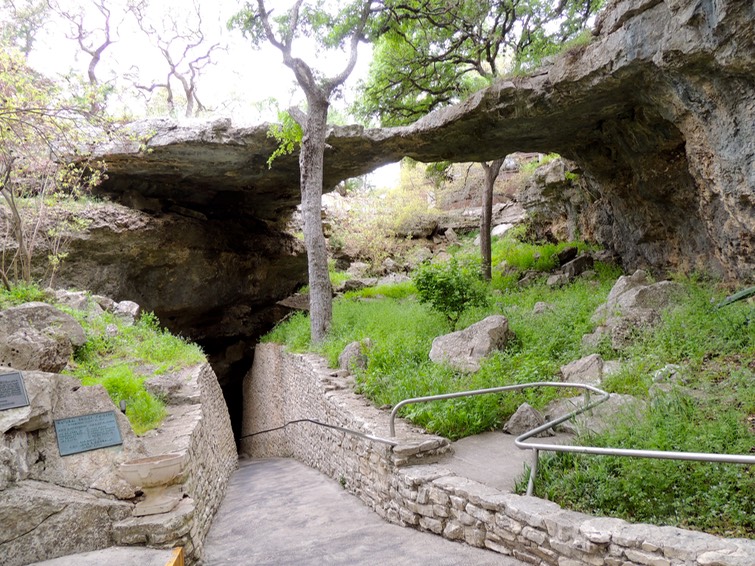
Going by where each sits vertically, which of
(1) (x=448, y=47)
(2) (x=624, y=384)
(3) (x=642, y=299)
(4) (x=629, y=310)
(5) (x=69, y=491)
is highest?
(1) (x=448, y=47)

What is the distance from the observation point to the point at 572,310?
9.18 metres

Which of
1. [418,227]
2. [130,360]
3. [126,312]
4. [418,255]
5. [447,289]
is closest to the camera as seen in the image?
[130,360]

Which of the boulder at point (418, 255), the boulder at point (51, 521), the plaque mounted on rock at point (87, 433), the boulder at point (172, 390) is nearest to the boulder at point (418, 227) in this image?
the boulder at point (418, 255)

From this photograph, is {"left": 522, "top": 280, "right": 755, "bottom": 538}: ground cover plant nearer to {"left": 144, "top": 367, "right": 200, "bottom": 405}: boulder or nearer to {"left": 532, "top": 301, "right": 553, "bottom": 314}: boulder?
{"left": 532, "top": 301, "right": 553, "bottom": 314}: boulder

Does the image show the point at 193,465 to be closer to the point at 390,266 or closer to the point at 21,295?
the point at 21,295

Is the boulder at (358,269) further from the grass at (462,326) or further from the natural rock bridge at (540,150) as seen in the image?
the grass at (462,326)

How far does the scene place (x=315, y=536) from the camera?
16.2 feet

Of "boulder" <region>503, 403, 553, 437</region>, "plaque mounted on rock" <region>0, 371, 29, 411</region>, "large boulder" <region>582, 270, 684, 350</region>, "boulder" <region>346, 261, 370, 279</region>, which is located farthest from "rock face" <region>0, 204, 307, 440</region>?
"large boulder" <region>582, 270, 684, 350</region>

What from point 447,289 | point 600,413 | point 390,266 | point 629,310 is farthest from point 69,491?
point 390,266

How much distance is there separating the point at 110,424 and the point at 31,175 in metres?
9.37

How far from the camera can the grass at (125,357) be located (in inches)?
261

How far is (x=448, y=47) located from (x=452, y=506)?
40.2 feet

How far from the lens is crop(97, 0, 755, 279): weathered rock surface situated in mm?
6582

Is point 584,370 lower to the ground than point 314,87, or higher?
lower
